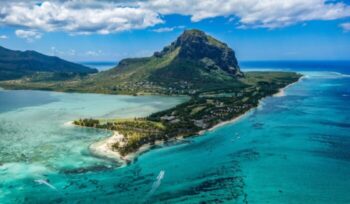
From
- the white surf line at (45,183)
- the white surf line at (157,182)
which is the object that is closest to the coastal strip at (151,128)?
the white surf line at (157,182)

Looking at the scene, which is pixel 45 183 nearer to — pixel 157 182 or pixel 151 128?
pixel 157 182

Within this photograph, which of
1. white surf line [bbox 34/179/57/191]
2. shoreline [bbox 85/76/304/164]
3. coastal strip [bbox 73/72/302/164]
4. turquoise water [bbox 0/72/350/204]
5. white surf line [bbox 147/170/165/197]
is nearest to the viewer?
turquoise water [bbox 0/72/350/204]

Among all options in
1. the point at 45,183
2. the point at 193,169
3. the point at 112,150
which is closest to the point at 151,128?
the point at 112,150

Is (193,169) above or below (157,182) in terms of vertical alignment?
above

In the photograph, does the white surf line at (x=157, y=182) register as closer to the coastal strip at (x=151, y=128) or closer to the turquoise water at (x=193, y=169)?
the turquoise water at (x=193, y=169)

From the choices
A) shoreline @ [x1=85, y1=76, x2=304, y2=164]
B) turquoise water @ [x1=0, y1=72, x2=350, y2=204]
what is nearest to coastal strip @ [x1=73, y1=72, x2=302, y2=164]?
shoreline @ [x1=85, y1=76, x2=304, y2=164]

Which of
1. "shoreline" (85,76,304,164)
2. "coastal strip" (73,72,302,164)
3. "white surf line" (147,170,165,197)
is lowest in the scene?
"white surf line" (147,170,165,197)

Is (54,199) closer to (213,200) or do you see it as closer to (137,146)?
(213,200)

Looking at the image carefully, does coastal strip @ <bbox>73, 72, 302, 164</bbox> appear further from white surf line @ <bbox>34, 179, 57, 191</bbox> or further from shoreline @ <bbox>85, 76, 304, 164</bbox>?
white surf line @ <bbox>34, 179, 57, 191</bbox>
